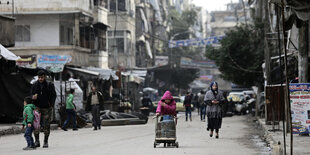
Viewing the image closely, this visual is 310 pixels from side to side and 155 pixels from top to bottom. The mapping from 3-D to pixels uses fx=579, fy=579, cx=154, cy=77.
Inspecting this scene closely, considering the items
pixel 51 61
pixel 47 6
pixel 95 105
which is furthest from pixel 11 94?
pixel 47 6

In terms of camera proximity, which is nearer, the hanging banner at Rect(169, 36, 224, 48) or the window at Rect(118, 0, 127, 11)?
the window at Rect(118, 0, 127, 11)

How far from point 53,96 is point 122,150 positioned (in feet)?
7.53

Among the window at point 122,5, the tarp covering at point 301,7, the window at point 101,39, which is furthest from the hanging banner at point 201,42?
the tarp covering at point 301,7

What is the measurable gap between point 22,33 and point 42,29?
4.77ft

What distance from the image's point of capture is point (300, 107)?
1589 cm

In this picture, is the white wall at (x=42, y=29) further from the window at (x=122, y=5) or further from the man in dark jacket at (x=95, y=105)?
the window at (x=122, y=5)

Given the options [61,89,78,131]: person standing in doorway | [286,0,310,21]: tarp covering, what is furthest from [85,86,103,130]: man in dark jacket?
[286,0,310,21]: tarp covering

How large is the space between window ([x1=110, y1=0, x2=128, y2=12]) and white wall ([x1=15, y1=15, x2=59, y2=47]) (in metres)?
16.6

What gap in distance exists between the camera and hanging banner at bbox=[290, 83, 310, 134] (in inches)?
622

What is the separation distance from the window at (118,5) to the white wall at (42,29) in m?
16.6

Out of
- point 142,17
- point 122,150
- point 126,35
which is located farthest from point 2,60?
point 142,17

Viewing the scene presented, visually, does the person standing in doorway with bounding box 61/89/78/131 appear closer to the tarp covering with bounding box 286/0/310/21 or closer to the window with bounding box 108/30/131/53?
the tarp covering with bounding box 286/0/310/21

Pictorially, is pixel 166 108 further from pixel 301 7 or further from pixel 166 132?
pixel 301 7

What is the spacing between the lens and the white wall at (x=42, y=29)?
3756cm
